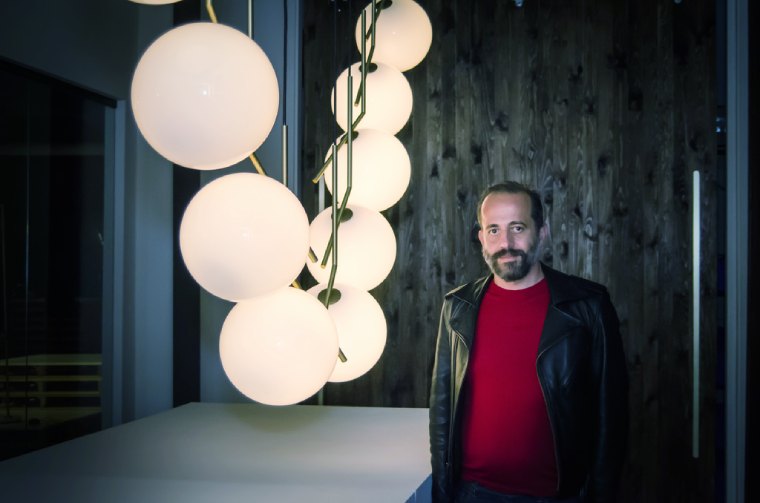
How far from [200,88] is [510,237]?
1.33m

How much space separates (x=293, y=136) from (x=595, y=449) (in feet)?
6.42

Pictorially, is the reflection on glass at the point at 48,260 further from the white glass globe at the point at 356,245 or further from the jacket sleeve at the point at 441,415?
the white glass globe at the point at 356,245

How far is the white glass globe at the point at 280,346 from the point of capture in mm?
979

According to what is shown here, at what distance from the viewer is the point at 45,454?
1706mm

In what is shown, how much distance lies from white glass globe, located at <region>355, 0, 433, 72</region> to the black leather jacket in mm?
792

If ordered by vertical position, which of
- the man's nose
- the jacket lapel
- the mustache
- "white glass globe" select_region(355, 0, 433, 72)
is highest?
"white glass globe" select_region(355, 0, 433, 72)

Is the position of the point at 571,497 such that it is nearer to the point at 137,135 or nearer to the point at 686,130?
the point at 686,130

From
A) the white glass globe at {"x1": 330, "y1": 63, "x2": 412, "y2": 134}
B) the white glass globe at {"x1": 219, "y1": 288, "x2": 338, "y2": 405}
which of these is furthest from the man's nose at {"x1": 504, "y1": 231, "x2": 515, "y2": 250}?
the white glass globe at {"x1": 219, "y1": 288, "x2": 338, "y2": 405}

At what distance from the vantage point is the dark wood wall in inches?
115

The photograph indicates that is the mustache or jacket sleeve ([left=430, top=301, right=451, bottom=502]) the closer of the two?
jacket sleeve ([left=430, top=301, right=451, bottom=502])

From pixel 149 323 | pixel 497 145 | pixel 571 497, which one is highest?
pixel 497 145

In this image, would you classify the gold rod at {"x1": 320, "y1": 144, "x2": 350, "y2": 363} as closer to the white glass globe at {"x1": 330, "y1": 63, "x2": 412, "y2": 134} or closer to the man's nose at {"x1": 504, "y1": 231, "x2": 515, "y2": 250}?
the white glass globe at {"x1": 330, "y1": 63, "x2": 412, "y2": 134}

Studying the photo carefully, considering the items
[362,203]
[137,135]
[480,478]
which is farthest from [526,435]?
[137,135]

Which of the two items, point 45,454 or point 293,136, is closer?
point 45,454
